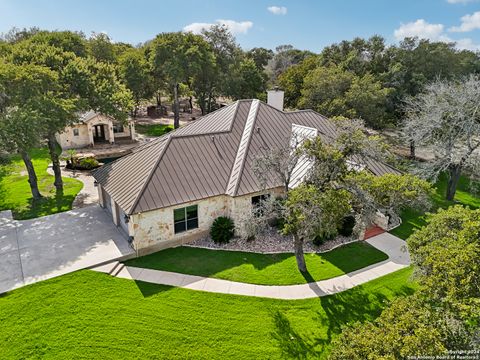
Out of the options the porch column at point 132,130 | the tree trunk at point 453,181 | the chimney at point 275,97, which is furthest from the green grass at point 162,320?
the porch column at point 132,130

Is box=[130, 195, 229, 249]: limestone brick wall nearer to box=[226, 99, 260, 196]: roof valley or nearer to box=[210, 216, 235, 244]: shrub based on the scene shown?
box=[210, 216, 235, 244]: shrub

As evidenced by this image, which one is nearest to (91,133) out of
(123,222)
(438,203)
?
(123,222)

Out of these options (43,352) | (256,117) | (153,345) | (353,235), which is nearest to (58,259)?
(43,352)

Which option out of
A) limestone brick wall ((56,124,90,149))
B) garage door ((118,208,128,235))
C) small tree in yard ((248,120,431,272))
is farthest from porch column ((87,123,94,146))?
small tree in yard ((248,120,431,272))

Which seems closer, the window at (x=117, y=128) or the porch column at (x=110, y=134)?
the porch column at (x=110, y=134)

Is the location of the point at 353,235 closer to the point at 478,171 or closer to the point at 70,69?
the point at 478,171

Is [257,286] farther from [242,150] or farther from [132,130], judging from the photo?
[132,130]

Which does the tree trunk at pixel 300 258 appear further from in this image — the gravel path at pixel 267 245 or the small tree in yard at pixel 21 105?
the small tree in yard at pixel 21 105
